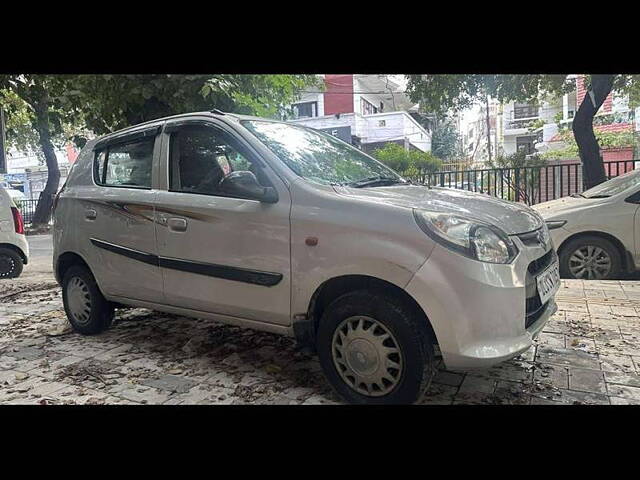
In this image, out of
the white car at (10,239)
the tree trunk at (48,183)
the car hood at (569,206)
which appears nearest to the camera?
the car hood at (569,206)

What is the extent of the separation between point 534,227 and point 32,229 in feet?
67.3

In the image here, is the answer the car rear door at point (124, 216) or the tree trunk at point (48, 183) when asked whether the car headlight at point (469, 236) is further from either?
the tree trunk at point (48, 183)

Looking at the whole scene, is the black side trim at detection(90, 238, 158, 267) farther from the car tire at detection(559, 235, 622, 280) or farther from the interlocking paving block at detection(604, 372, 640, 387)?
the car tire at detection(559, 235, 622, 280)

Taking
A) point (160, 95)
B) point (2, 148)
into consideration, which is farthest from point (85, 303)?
point (2, 148)

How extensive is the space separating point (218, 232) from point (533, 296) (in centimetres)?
206

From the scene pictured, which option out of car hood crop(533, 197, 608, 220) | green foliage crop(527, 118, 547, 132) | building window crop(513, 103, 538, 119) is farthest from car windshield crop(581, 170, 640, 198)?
building window crop(513, 103, 538, 119)

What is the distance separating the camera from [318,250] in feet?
9.82

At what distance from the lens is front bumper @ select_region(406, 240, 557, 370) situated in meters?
2.59

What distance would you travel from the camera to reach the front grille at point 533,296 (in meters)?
2.80

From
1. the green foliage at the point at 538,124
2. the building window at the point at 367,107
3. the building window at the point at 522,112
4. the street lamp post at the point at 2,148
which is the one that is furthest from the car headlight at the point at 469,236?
the building window at the point at 522,112

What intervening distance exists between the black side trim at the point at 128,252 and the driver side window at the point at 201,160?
57cm

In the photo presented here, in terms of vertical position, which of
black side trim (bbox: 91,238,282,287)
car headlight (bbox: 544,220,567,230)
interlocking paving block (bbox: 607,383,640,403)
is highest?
car headlight (bbox: 544,220,567,230)

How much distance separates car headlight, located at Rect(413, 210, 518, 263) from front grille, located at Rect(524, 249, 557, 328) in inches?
8.0

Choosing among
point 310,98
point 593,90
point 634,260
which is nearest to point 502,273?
point 634,260
